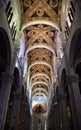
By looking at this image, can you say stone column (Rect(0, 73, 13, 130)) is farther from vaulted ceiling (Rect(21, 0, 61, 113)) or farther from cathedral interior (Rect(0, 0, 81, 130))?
vaulted ceiling (Rect(21, 0, 61, 113))

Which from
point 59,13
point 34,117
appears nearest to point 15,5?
point 59,13

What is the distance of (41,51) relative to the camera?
19672 millimetres

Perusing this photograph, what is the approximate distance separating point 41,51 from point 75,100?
12371 mm

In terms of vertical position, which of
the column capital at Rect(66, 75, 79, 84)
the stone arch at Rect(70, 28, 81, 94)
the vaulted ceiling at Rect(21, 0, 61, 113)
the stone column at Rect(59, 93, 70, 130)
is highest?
the vaulted ceiling at Rect(21, 0, 61, 113)

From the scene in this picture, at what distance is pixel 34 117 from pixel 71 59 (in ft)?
89.7

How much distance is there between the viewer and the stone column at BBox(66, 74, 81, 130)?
300 inches

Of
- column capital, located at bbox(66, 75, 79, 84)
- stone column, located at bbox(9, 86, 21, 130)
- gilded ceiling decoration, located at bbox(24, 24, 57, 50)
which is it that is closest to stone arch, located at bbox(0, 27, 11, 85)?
stone column, located at bbox(9, 86, 21, 130)

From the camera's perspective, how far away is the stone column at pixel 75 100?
762 centimetres

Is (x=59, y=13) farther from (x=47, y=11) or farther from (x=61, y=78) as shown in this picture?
(x=61, y=78)

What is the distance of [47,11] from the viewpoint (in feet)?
45.3

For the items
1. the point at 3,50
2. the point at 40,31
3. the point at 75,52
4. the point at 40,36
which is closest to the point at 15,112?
the point at 3,50

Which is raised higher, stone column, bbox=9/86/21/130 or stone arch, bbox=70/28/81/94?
stone arch, bbox=70/28/81/94

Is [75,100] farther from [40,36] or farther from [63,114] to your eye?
[40,36]

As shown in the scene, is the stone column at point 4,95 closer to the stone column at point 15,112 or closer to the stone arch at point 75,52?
the stone column at point 15,112
